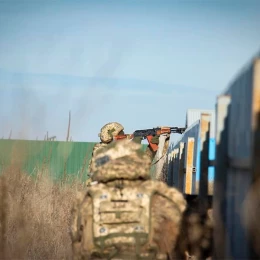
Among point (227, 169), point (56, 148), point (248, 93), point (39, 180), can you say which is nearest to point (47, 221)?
point (39, 180)

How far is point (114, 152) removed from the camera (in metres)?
4.85

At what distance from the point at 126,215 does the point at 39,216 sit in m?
4.84

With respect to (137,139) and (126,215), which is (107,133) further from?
(126,215)

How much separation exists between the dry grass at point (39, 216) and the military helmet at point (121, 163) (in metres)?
1.15

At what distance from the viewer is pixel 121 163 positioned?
4676 mm

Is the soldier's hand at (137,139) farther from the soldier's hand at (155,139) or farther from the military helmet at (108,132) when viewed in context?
the military helmet at (108,132)

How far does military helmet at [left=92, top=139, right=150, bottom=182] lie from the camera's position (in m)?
4.65

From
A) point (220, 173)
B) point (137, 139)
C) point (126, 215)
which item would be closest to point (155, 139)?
point (137, 139)

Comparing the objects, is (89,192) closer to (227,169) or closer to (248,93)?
(227,169)

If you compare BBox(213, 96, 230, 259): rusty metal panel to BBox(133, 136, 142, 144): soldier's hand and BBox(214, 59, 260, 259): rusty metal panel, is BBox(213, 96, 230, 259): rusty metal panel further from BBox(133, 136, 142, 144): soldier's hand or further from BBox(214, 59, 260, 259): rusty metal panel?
BBox(133, 136, 142, 144): soldier's hand

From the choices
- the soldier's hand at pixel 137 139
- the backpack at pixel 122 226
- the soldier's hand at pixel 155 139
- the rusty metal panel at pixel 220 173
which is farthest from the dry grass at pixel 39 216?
the rusty metal panel at pixel 220 173

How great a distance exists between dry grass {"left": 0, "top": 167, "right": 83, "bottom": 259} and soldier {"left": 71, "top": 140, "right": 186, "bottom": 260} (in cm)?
118

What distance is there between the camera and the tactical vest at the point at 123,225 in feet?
15.0

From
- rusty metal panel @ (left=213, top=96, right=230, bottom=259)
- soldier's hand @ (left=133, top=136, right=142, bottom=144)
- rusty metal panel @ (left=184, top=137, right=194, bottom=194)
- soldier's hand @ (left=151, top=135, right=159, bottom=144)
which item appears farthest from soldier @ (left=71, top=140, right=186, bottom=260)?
soldier's hand @ (left=151, top=135, right=159, bottom=144)
